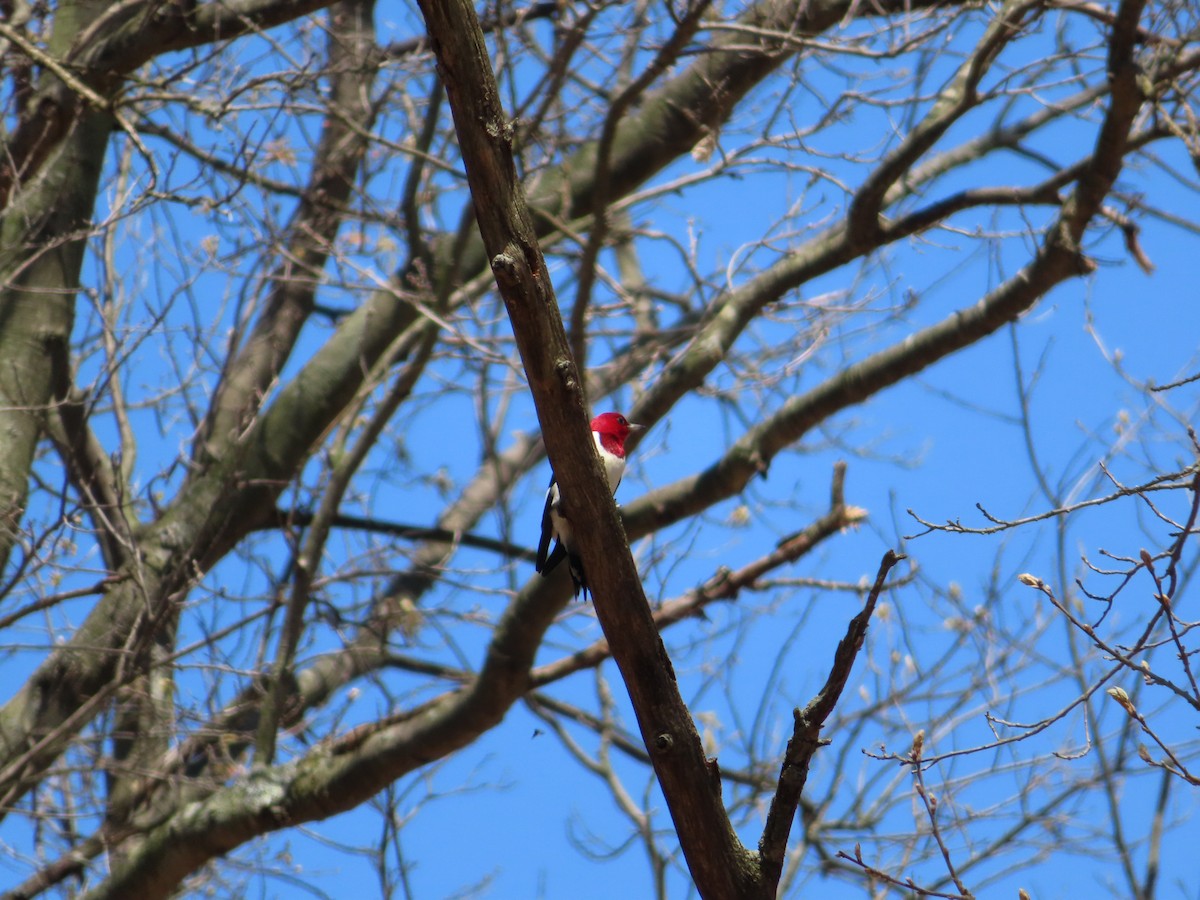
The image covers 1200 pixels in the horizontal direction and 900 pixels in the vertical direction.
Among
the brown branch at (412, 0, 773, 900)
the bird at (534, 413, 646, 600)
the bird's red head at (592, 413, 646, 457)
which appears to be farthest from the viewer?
the bird's red head at (592, 413, 646, 457)

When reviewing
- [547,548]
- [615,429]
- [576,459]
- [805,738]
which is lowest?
[805,738]

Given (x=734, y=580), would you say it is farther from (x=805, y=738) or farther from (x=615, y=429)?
(x=805, y=738)

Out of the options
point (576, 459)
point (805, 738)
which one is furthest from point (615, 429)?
point (805, 738)

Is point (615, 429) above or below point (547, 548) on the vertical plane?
above

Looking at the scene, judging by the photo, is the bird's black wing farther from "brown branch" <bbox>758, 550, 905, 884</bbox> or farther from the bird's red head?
"brown branch" <bbox>758, 550, 905, 884</bbox>

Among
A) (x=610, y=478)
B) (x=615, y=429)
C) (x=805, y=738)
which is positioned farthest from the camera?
(x=615, y=429)

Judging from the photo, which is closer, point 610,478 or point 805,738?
point 805,738

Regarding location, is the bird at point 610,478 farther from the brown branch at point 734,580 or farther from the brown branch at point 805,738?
the brown branch at point 805,738

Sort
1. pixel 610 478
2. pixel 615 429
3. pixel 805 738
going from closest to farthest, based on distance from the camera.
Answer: pixel 805 738 → pixel 610 478 → pixel 615 429

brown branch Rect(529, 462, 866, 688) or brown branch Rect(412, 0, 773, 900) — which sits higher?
brown branch Rect(529, 462, 866, 688)

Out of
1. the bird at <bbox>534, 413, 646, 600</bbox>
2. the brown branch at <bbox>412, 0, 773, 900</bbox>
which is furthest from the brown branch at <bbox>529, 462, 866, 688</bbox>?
the brown branch at <bbox>412, 0, 773, 900</bbox>

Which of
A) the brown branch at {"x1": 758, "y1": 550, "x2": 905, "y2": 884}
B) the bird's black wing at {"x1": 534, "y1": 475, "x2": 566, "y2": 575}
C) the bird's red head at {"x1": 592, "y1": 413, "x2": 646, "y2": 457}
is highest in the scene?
the bird's red head at {"x1": 592, "y1": 413, "x2": 646, "y2": 457}

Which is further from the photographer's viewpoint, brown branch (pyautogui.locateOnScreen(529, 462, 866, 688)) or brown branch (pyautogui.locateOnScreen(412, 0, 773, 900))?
brown branch (pyautogui.locateOnScreen(529, 462, 866, 688))

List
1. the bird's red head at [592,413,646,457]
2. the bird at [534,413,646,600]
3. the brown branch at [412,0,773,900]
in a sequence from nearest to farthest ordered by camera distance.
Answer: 1. the brown branch at [412,0,773,900]
2. the bird at [534,413,646,600]
3. the bird's red head at [592,413,646,457]
